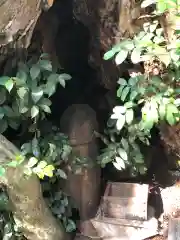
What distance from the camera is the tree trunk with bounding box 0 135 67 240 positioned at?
1828 mm

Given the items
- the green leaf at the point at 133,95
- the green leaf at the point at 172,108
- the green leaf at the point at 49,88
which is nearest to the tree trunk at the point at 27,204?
the green leaf at the point at 49,88

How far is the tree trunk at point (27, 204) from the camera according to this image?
1.83 meters

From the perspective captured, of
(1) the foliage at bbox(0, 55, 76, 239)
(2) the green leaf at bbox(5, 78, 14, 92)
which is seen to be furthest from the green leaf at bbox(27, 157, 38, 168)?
(2) the green leaf at bbox(5, 78, 14, 92)

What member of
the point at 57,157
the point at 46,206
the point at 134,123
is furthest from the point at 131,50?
the point at 46,206

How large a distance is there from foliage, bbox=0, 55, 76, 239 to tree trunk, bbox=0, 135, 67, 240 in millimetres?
48

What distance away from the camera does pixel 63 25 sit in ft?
8.52

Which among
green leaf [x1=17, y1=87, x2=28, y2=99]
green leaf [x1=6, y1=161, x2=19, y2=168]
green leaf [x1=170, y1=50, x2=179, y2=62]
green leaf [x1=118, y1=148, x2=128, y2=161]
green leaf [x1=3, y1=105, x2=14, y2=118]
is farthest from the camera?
green leaf [x1=118, y1=148, x2=128, y2=161]

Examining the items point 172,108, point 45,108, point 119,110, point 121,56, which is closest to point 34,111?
point 45,108

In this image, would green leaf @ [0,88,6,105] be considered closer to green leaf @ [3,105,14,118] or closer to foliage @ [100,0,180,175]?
green leaf @ [3,105,14,118]

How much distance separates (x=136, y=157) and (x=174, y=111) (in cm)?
59

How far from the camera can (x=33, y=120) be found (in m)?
2.10

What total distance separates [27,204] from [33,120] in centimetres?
44

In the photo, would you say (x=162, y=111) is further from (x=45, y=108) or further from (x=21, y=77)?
(x=21, y=77)

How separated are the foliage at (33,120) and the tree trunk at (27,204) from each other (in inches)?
1.9
